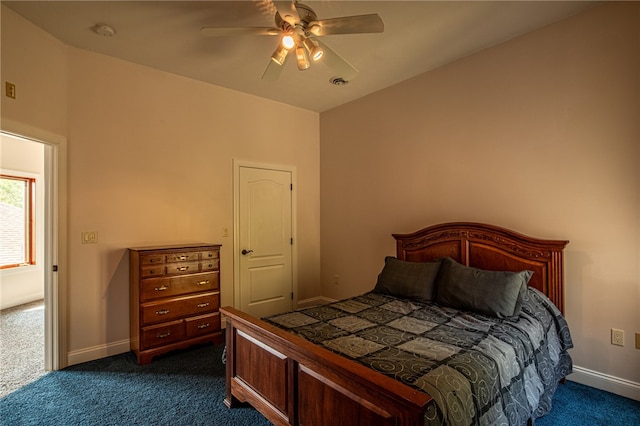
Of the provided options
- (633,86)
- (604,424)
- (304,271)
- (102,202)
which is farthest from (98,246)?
(633,86)

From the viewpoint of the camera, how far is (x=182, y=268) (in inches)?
125

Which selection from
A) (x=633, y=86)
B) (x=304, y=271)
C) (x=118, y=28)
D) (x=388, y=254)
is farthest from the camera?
(x=304, y=271)

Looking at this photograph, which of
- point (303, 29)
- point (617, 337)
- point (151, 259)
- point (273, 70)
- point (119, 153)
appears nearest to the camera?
point (303, 29)

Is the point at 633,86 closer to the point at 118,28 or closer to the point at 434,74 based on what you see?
the point at 434,74

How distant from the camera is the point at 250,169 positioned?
4227 mm

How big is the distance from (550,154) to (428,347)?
6.76 feet

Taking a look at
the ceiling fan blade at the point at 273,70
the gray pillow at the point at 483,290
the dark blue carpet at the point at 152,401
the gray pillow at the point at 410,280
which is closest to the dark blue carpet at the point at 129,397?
the dark blue carpet at the point at 152,401

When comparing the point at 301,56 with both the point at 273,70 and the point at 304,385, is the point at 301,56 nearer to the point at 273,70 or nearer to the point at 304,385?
the point at 273,70

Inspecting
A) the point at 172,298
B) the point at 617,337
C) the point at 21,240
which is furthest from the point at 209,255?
the point at 21,240

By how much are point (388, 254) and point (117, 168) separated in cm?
315

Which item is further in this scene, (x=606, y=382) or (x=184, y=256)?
(x=184, y=256)

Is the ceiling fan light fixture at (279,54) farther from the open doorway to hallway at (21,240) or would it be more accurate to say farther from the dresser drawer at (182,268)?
the open doorway to hallway at (21,240)

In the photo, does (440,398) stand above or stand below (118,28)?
below

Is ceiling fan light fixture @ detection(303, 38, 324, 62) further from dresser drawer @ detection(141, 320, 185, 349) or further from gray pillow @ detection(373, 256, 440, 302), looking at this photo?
dresser drawer @ detection(141, 320, 185, 349)
